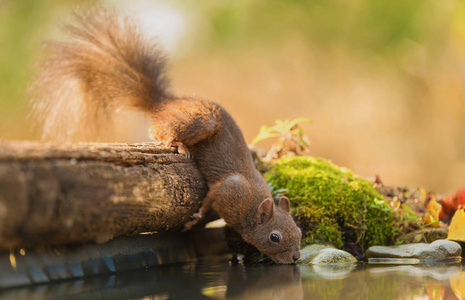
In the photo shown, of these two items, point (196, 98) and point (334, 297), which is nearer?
point (334, 297)

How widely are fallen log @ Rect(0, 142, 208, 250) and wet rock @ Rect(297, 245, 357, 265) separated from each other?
1.36 meters

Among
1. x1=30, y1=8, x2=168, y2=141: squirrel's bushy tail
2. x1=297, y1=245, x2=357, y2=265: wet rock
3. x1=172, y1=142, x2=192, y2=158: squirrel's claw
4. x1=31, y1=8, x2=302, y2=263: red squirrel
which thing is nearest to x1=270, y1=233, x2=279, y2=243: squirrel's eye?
x1=31, y1=8, x2=302, y2=263: red squirrel

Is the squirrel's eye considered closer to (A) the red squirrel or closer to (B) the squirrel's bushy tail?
(A) the red squirrel

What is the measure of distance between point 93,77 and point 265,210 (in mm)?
2304

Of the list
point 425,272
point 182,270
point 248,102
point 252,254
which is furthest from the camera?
point 248,102

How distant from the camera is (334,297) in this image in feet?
7.88

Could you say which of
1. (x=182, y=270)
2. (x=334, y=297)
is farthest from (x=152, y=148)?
(x=334, y=297)

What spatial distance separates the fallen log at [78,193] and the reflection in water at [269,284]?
→ 32cm

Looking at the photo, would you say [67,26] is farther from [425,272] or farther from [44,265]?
[425,272]

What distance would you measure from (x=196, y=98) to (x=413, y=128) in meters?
9.10

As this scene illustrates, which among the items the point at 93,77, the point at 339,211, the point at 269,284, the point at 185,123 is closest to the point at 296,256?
the point at 339,211

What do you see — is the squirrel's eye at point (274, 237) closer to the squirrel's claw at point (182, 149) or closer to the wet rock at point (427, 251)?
the wet rock at point (427, 251)

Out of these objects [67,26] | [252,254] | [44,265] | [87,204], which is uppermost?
[67,26]

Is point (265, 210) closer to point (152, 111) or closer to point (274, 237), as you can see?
point (274, 237)
